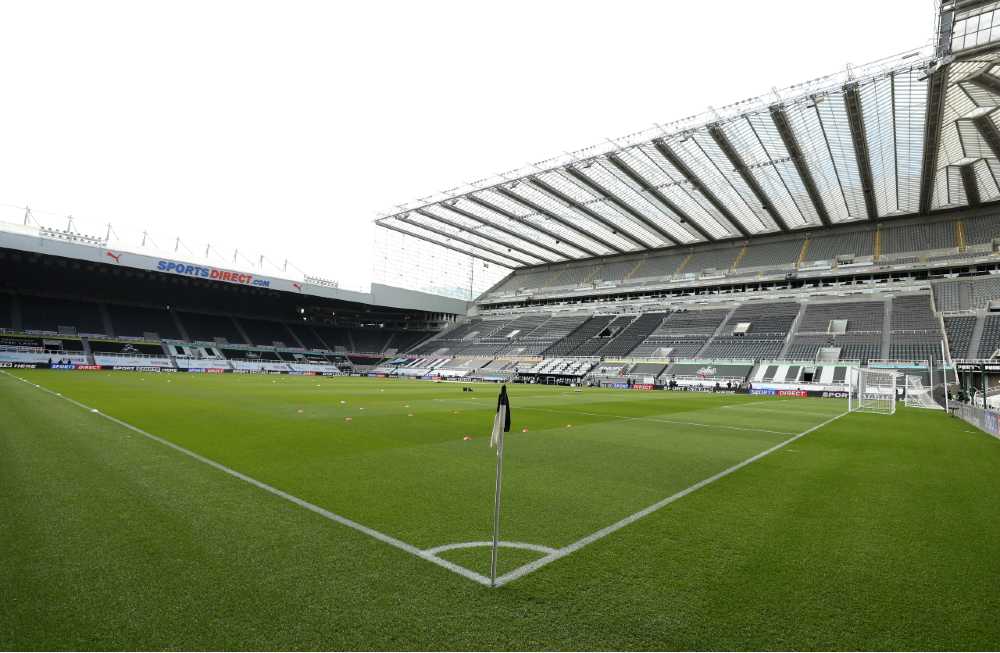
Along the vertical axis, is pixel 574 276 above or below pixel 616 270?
below

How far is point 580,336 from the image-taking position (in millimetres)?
61250

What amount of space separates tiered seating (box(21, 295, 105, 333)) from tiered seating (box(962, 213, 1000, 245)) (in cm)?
9087

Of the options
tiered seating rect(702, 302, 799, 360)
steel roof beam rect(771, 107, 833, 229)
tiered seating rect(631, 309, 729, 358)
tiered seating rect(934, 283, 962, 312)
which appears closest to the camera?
steel roof beam rect(771, 107, 833, 229)

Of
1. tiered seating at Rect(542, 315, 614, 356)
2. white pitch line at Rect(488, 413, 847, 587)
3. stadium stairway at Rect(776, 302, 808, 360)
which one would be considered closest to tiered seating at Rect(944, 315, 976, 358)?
stadium stairway at Rect(776, 302, 808, 360)

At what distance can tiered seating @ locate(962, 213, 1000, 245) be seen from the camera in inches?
1745

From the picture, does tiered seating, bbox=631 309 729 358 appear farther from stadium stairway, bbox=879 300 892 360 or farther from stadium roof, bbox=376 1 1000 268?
stadium stairway, bbox=879 300 892 360

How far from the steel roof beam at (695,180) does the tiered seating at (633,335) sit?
14.1m

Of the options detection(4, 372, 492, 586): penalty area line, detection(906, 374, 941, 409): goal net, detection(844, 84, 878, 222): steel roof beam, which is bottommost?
detection(4, 372, 492, 586): penalty area line

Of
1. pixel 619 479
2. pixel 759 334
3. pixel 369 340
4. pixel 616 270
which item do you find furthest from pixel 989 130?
pixel 369 340

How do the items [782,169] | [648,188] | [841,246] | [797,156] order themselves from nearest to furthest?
1. [797,156]
2. [782,169]
3. [648,188]
4. [841,246]

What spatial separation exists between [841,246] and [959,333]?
706 inches

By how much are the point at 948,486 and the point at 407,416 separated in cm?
1243

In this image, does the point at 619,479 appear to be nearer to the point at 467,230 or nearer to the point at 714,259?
the point at 467,230

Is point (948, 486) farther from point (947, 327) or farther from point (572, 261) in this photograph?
point (572, 261)
